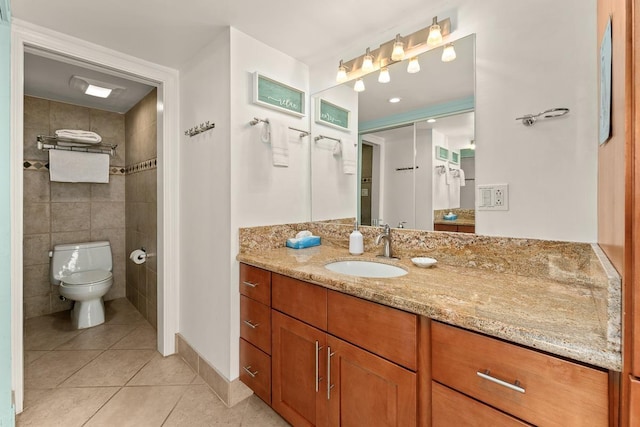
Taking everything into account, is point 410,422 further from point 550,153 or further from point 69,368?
point 69,368

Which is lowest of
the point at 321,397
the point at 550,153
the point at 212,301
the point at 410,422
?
the point at 321,397

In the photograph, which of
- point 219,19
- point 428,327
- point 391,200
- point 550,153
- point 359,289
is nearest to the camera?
point 428,327

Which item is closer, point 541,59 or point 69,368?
point 541,59

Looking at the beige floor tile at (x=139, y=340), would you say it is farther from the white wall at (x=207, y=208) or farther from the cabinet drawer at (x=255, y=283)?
the cabinet drawer at (x=255, y=283)

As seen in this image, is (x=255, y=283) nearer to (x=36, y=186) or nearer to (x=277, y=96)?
(x=277, y=96)

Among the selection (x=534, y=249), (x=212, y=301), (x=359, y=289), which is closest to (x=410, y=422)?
(x=359, y=289)

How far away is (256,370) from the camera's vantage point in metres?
1.56

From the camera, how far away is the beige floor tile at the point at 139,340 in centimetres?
229

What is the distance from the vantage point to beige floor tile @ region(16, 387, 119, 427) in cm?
151

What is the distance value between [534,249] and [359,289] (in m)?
0.77

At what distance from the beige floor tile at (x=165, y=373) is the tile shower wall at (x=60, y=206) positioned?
1.71 m

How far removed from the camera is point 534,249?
117 cm

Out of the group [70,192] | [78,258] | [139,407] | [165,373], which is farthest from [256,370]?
[70,192]

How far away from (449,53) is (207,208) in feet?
5.33
